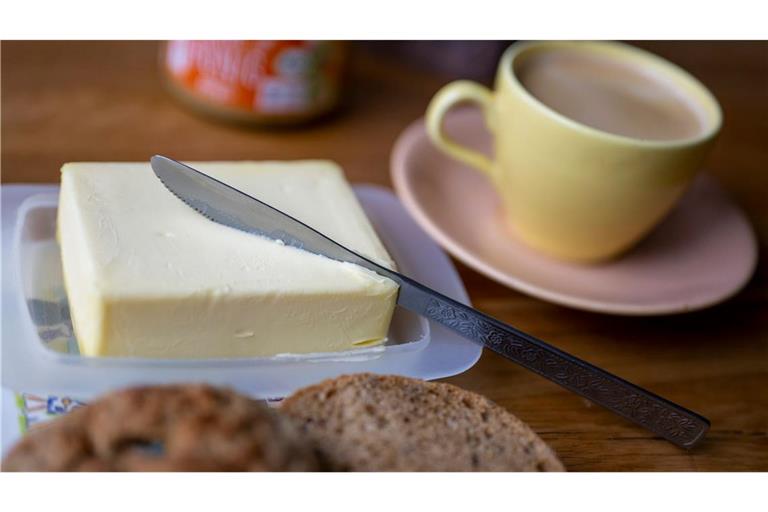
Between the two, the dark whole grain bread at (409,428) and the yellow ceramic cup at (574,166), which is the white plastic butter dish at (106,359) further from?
the yellow ceramic cup at (574,166)

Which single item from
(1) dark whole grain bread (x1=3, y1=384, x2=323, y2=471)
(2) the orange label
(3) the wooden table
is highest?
(2) the orange label

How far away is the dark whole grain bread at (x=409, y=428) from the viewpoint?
0.76 meters

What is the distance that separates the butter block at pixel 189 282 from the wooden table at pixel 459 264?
0.63 feet

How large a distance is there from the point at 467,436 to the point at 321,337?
0.59 ft

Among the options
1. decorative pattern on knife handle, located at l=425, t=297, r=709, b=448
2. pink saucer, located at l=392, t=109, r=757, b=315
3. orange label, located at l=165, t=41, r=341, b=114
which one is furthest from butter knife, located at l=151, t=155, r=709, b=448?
orange label, located at l=165, t=41, r=341, b=114

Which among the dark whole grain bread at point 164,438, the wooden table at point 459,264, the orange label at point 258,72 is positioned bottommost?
the wooden table at point 459,264

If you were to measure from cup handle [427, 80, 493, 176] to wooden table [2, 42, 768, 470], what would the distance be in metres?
0.15

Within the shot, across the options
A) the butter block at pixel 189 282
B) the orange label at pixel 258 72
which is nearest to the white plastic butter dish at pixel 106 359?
the butter block at pixel 189 282

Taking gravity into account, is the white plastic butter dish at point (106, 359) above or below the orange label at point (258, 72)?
below

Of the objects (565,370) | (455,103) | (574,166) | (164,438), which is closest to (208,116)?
(455,103)

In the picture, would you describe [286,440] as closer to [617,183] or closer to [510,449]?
[510,449]

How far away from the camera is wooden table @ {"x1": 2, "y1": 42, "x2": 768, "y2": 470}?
966mm

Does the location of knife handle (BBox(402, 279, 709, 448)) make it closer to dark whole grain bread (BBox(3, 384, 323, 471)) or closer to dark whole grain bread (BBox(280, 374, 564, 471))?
dark whole grain bread (BBox(280, 374, 564, 471))

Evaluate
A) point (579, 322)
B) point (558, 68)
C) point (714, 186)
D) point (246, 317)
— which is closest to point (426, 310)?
point (246, 317)
